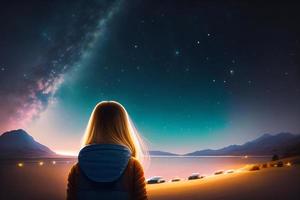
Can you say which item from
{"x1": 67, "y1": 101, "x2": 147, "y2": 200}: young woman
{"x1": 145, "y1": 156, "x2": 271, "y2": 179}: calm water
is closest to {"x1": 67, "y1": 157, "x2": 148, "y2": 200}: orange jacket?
{"x1": 67, "y1": 101, "x2": 147, "y2": 200}: young woman

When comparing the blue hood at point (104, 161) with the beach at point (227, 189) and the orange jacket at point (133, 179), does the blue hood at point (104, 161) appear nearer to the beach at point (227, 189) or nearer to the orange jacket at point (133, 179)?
the orange jacket at point (133, 179)

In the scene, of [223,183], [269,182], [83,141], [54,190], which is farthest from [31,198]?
[83,141]

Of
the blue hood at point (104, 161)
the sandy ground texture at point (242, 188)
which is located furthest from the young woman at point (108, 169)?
the sandy ground texture at point (242, 188)

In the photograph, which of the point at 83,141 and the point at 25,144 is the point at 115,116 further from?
the point at 25,144

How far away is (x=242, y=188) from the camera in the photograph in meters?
6.08

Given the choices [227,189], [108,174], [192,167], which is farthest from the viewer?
[192,167]

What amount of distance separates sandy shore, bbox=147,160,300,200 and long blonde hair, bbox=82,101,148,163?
3570 millimetres

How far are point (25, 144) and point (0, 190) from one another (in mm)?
174327

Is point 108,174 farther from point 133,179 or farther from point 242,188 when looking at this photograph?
point 242,188

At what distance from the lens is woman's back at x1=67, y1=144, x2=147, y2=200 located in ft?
6.49

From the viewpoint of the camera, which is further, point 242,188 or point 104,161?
point 242,188

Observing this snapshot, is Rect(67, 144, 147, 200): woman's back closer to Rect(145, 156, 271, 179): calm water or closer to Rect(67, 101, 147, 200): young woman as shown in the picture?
Rect(67, 101, 147, 200): young woman

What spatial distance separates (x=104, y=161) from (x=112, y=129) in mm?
218

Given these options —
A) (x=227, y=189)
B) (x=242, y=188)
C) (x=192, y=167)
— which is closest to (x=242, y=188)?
(x=242, y=188)
